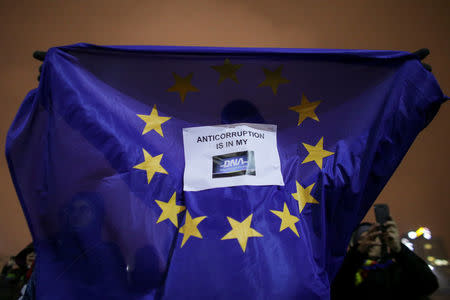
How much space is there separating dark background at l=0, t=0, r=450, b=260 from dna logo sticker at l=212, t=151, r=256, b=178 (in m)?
0.72

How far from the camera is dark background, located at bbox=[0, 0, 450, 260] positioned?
137 centimetres

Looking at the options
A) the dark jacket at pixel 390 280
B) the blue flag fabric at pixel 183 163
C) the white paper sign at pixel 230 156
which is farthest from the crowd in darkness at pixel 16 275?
the dark jacket at pixel 390 280

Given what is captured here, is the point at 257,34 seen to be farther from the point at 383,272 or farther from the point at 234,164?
the point at 383,272

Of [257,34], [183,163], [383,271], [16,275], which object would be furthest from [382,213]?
[16,275]

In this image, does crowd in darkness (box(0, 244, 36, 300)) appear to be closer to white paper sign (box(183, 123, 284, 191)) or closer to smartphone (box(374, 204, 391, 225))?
white paper sign (box(183, 123, 284, 191))

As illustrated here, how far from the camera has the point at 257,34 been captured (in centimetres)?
142

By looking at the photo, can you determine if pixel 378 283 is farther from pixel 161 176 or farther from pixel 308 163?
pixel 161 176

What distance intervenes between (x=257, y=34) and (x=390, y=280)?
1.21 m

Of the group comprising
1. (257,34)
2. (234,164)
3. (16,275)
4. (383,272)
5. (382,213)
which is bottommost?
(16,275)

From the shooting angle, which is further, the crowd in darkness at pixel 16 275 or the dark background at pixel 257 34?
the dark background at pixel 257 34

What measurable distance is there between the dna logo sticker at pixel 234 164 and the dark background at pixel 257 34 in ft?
2.36

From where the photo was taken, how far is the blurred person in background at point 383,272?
3.18 feet

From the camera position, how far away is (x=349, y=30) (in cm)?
144

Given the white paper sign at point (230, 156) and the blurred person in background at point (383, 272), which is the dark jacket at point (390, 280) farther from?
the white paper sign at point (230, 156)
